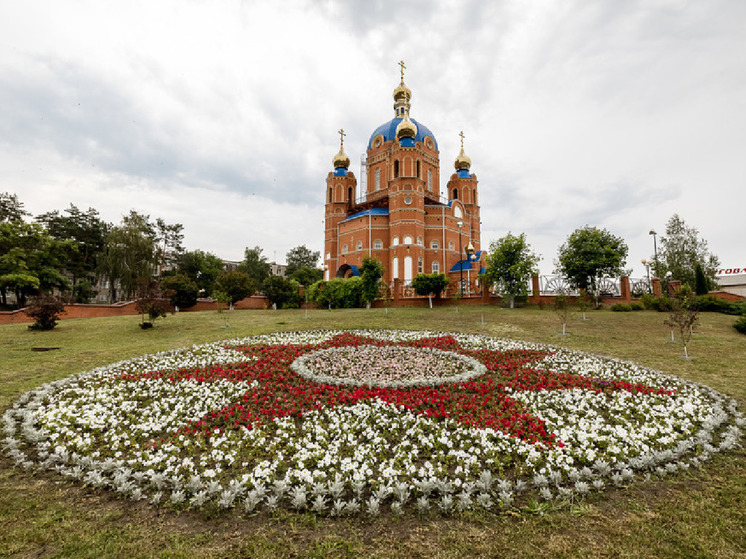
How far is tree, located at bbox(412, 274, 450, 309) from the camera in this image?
24.8m

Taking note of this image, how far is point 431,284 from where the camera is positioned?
81.4ft

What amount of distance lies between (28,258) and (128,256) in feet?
25.3

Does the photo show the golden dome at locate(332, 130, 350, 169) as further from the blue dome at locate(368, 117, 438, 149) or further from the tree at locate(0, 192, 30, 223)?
the tree at locate(0, 192, 30, 223)

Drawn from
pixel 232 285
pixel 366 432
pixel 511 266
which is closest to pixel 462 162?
pixel 511 266

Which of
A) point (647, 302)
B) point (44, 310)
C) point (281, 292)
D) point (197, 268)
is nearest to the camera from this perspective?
point (44, 310)

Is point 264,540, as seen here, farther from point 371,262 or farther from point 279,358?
point 371,262

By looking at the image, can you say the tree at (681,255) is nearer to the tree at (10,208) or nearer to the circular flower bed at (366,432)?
the circular flower bed at (366,432)

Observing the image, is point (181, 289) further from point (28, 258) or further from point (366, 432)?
point (366, 432)

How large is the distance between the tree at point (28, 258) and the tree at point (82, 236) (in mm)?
7490

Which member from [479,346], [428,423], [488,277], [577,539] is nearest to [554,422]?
[428,423]

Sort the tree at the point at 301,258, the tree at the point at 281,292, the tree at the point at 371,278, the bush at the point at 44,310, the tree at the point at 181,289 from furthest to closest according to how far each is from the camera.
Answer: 1. the tree at the point at 301,258
2. the tree at the point at 281,292
3. the tree at the point at 181,289
4. the tree at the point at 371,278
5. the bush at the point at 44,310

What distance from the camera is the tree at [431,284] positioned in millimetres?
24797

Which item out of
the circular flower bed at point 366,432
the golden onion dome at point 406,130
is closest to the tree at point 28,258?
the circular flower bed at point 366,432

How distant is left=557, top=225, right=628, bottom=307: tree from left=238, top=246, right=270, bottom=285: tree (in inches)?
1772
